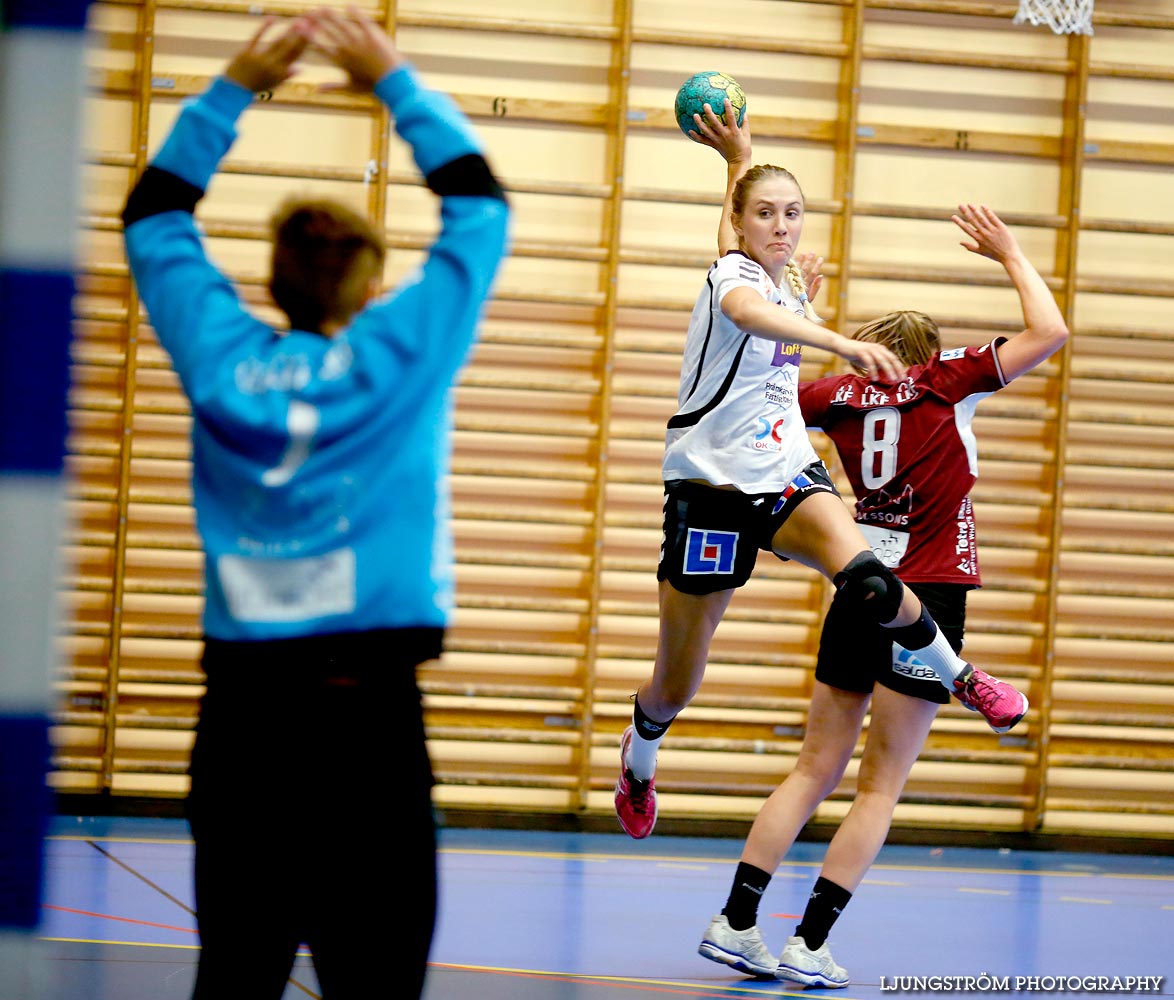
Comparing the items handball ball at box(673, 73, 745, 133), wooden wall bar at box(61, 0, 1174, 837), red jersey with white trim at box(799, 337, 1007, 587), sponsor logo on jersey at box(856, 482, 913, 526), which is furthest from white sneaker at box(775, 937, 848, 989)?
wooden wall bar at box(61, 0, 1174, 837)

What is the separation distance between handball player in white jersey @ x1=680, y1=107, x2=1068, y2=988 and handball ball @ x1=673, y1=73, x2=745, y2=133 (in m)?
0.10

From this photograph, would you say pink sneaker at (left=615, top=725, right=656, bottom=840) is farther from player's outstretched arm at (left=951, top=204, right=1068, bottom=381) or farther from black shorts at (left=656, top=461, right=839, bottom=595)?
player's outstretched arm at (left=951, top=204, right=1068, bottom=381)

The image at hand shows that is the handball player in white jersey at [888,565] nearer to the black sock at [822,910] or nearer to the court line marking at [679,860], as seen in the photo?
the black sock at [822,910]

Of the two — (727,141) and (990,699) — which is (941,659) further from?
(727,141)

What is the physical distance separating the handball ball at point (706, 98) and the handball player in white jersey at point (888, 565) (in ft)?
0.33

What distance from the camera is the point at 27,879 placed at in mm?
1004

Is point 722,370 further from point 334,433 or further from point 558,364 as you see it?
point 558,364

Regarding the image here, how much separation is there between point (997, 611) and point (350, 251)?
6227mm

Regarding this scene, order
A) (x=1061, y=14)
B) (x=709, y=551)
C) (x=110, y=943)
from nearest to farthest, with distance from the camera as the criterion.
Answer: (x=709, y=551) < (x=110, y=943) < (x=1061, y=14)

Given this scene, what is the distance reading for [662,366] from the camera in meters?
7.17

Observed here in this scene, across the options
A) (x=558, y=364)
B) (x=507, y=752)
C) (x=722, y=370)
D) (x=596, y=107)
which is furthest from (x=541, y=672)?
(x=722, y=370)

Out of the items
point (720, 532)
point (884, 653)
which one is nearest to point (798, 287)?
point (720, 532)

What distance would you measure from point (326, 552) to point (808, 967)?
9.06ft

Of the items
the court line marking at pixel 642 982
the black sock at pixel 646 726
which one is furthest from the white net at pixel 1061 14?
the court line marking at pixel 642 982
